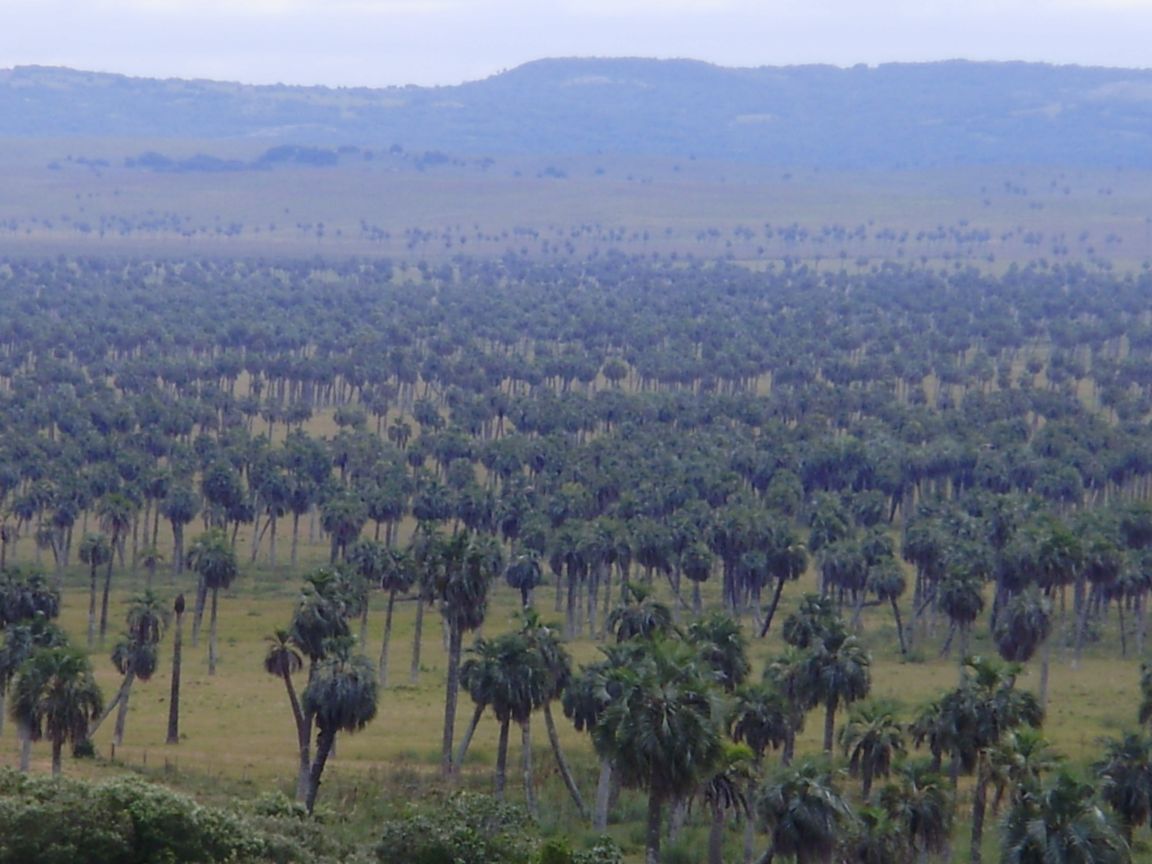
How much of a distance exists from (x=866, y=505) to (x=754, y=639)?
19287 millimetres

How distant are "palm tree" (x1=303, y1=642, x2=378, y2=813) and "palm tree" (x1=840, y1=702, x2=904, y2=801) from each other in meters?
16.2

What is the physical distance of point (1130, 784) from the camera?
49.7 m

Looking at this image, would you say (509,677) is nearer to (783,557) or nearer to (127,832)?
(127,832)

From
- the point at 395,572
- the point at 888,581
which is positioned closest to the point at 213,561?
the point at 395,572

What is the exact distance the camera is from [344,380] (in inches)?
7534

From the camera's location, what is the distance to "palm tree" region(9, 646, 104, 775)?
54.6m

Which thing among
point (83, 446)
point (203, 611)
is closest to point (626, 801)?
point (203, 611)

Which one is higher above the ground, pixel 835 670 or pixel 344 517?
pixel 835 670

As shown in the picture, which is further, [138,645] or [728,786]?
[138,645]

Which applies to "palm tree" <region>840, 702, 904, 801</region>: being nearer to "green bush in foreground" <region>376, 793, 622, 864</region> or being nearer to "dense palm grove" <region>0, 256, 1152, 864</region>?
"dense palm grove" <region>0, 256, 1152, 864</region>

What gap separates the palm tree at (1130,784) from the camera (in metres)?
49.6

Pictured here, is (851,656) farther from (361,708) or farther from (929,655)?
(929,655)

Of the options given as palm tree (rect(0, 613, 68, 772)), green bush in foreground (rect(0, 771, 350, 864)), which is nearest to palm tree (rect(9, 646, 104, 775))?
palm tree (rect(0, 613, 68, 772))

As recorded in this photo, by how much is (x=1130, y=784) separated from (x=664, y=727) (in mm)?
→ 16606
